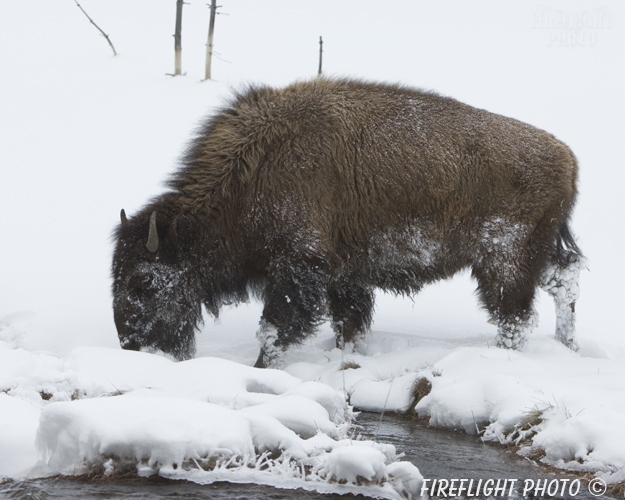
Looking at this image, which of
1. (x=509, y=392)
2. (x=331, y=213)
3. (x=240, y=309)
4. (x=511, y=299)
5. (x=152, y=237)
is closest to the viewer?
(x=509, y=392)

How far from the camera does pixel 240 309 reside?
322 inches

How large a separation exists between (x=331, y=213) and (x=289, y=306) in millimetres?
847

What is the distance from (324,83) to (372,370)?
2544 millimetres

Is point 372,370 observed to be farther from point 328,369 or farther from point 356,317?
point 356,317

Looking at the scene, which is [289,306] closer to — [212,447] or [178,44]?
[212,447]

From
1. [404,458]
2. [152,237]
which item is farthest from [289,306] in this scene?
[404,458]

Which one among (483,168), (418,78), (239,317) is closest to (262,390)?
(483,168)

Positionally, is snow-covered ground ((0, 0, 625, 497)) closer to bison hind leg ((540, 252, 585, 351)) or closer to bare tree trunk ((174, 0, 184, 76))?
bison hind leg ((540, 252, 585, 351))

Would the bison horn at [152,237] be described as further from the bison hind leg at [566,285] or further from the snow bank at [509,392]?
the bison hind leg at [566,285]

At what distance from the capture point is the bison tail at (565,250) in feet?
20.4

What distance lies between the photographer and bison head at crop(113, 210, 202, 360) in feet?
18.2

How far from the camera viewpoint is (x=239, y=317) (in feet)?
25.6

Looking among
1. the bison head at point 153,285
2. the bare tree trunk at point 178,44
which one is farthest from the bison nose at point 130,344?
the bare tree trunk at point 178,44

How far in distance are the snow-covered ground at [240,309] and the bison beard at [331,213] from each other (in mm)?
562
